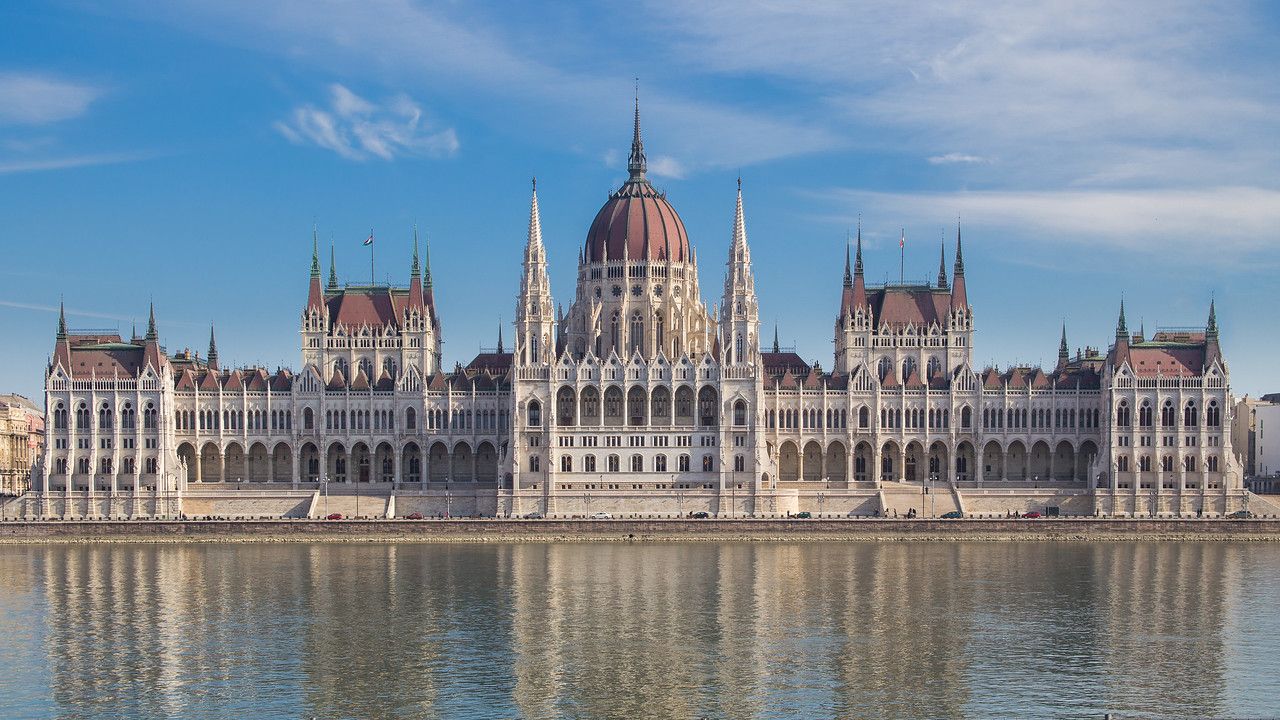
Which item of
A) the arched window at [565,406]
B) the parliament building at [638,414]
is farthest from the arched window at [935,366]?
the arched window at [565,406]

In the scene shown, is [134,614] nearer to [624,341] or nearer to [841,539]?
[841,539]

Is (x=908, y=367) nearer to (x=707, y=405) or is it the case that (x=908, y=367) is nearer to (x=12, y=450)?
(x=707, y=405)

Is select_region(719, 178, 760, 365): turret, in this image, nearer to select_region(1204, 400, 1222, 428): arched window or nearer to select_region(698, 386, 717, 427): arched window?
select_region(698, 386, 717, 427): arched window

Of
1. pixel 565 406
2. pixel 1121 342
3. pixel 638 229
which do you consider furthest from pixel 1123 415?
pixel 565 406

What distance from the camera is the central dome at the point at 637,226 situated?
160 meters

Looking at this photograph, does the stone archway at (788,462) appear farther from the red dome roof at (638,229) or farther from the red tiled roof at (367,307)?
the red tiled roof at (367,307)

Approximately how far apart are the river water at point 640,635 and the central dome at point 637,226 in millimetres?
44317

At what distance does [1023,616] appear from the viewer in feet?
295

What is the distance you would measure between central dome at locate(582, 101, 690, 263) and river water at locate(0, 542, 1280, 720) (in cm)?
4432

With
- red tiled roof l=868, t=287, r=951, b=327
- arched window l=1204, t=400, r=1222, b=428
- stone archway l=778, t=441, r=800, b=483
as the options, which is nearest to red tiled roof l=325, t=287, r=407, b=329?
stone archway l=778, t=441, r=800, b=483

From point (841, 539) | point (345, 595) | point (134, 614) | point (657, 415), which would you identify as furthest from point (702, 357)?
point (134, 614)

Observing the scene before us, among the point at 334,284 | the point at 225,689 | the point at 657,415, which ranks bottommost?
the point at 225,689

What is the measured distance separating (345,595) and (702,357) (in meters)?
59.6

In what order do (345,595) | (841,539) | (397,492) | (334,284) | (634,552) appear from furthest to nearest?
1. (334,284)
2. (397,492)
3. (841,539)
4. (634,552)
5. (345,595)
